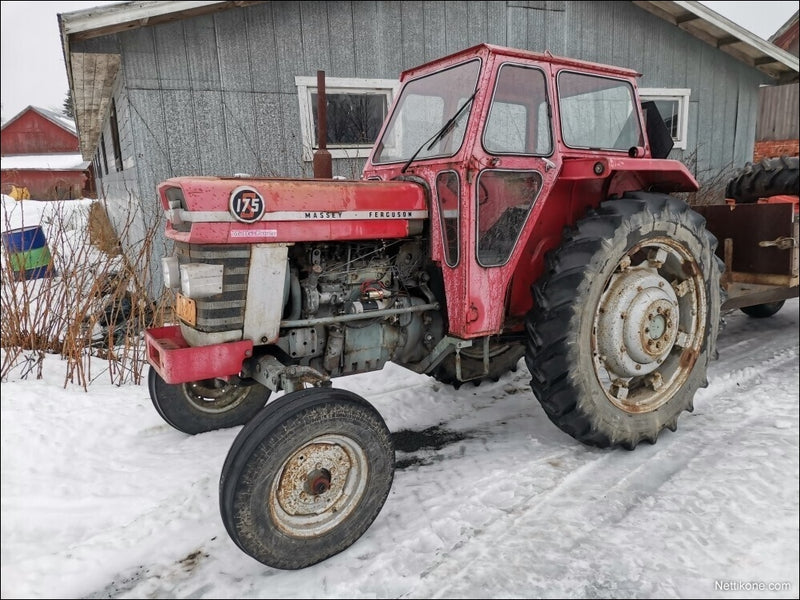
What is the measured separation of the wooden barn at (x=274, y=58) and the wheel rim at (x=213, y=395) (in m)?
1.92

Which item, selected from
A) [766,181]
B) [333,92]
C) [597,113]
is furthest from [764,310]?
[333,92]

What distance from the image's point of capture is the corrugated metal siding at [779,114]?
14.1m

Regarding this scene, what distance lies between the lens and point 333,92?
6430 millimetres

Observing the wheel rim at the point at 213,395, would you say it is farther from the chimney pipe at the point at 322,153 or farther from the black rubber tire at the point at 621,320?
the black rubber tire at the point at 621,320

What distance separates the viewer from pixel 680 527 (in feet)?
7.81

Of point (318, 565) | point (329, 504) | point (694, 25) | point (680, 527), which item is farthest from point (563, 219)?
point (694, 25)

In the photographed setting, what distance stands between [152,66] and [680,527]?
19.3ft

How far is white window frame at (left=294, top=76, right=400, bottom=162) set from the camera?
20.6 feet

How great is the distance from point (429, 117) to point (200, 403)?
6.94ft

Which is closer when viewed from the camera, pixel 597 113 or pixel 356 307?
pixel 356 307

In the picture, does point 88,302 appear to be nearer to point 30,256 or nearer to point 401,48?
point 30,256

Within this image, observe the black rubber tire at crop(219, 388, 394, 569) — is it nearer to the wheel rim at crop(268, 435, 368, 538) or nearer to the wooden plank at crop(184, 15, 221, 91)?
the wheel rim at crop(268, 435, 368, 538)

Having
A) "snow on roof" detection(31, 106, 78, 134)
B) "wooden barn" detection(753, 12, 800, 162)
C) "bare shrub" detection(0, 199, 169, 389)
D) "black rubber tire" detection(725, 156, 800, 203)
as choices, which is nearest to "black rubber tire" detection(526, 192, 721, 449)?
"black rubber tire" detection(725, 156, 800, 203)

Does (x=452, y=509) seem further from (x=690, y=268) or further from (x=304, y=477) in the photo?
(x=690, y=268)
